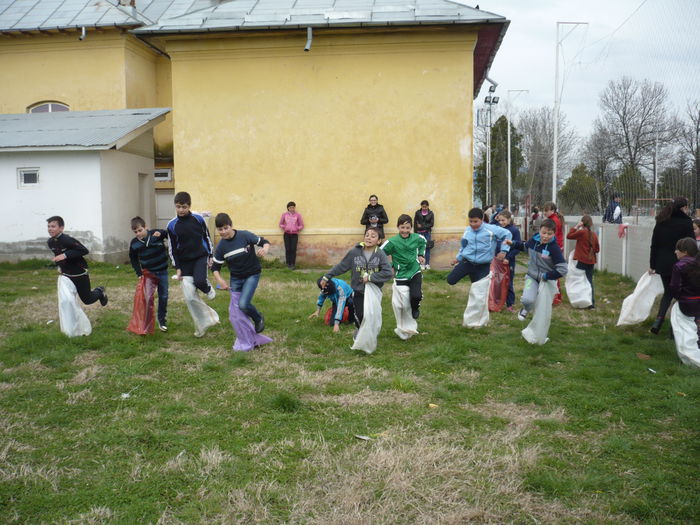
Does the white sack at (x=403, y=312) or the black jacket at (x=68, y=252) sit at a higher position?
the black jacket at (x=68, y=252)

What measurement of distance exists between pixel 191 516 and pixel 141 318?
5.19 meters

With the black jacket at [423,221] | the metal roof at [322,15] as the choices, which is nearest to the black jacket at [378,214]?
the black jacket at [423,221]

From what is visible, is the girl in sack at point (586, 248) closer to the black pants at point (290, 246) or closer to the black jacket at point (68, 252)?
the black pants at point (290, 246)

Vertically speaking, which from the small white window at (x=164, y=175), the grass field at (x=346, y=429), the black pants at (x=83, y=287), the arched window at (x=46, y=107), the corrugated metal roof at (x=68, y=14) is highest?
the corrugated metal roof at (x=68, y=14)

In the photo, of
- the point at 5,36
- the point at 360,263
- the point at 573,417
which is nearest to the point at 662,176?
the point at 360,263

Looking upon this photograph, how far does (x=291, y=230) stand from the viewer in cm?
1592

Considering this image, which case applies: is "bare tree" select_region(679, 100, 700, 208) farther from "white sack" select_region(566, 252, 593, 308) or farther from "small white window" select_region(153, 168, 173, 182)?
"small white window" select_region(153, 168, 173, 182)

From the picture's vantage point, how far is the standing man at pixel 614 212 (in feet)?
54.3

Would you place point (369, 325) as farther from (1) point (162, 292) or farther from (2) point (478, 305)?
(1) point (162, 292)

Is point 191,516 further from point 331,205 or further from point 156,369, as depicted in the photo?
point 331,205

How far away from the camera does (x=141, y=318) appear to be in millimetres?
8445

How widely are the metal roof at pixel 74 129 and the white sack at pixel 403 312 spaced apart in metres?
11.3

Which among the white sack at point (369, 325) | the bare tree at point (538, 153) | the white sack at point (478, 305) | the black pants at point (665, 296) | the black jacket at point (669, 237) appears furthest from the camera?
the bare tree at point (538, 153)

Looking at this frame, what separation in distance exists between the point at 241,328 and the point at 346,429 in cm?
306
